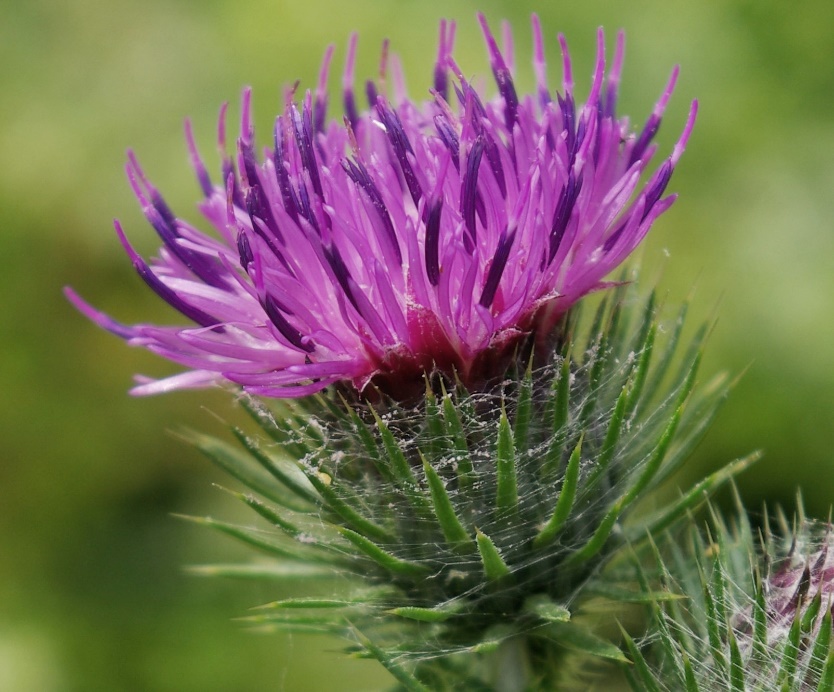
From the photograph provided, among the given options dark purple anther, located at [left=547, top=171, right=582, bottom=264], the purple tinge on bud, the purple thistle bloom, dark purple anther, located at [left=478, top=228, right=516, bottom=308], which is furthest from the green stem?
dark purple anther, located at [left=547, top=171, right=582, bottom=264]

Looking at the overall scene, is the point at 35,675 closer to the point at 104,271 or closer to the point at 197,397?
the point at 197,397

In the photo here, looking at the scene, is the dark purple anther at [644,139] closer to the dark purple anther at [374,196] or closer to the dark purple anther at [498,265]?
the dark purple anther at [498,265]

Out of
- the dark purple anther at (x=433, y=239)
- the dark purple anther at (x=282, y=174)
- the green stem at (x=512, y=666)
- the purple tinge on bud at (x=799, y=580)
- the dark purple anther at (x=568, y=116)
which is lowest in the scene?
the green stem at (x=512, y=666)

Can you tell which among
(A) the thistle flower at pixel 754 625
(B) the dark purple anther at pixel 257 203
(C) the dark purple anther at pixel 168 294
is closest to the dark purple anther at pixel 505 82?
(B) the dark purple anther at pixel 257 203

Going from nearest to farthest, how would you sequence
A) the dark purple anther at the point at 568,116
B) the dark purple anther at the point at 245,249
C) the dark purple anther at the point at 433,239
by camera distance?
the dark purple anther at the point at 433,239 < the dark purple anther at the point at 245,249 < the dark purple anther at the point at 568,116

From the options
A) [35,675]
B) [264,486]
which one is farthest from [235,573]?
[35,675]

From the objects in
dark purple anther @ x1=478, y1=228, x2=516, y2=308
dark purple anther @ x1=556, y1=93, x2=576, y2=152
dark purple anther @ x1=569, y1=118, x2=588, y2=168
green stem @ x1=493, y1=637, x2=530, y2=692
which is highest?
dark purple anther @ x1=556, y1=93, x2=576, y2=152

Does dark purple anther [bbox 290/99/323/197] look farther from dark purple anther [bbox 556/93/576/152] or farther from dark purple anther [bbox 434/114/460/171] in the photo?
dark purple anther [bbox 556/93/576/152]

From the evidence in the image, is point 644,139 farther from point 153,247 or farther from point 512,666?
point 153,247
